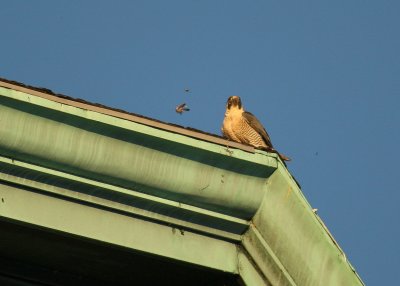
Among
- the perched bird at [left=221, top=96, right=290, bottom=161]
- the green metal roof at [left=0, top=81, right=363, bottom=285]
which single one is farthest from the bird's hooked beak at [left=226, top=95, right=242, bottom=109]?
the green metal roof at [left=0, top=81, right=363, bottom=285]

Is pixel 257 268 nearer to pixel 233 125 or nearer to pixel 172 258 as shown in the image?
pixel 172 258

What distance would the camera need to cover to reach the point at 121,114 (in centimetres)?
479

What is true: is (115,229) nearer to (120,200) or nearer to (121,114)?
(120,200)

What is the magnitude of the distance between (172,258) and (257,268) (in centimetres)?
46

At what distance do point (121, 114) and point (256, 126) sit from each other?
690cm

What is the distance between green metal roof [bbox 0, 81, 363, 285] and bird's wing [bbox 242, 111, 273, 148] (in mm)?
5993

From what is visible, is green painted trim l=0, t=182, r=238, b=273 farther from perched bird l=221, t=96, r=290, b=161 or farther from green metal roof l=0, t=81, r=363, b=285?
perched bird l=221, t=96, r=290, b=161

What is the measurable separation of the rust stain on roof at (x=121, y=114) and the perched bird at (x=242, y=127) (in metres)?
6.13

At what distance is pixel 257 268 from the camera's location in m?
5.06

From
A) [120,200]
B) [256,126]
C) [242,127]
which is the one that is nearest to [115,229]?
[120,200]

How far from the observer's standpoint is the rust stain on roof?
4676 mm

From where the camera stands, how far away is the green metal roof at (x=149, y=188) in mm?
4602

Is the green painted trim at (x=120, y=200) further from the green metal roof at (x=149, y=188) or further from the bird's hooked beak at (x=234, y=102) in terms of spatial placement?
the bird's hooked beak at (x=234, y=102)

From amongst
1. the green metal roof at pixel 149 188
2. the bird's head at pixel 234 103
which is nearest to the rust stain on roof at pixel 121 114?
the green metal roof at pixel 149 188
